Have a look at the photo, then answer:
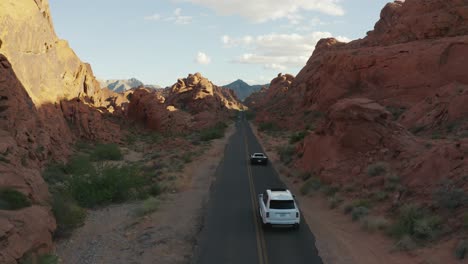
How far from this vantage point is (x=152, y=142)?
57500 millimetres

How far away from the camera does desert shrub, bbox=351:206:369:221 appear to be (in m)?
18.2

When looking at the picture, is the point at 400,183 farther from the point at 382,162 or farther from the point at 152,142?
the point at 152,142

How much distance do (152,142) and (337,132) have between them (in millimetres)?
35273

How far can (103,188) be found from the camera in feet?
74.6

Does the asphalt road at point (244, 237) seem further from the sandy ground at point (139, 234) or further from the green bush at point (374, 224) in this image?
the green bush at point (374, 224)

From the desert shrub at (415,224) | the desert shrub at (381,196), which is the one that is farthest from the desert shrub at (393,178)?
the desert shrub at (415,224)

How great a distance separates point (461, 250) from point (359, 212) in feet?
20.7

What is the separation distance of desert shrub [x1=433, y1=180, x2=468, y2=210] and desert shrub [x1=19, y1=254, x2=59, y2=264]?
14352 mm

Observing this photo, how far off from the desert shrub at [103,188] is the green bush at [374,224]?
1333 cm

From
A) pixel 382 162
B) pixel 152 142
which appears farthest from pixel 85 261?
pixel 152 142

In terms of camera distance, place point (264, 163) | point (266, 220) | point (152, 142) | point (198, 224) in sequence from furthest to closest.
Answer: point (152, 142), point (264, 163), point (198, 224), point (266, 220)

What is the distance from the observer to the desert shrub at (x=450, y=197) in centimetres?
1517

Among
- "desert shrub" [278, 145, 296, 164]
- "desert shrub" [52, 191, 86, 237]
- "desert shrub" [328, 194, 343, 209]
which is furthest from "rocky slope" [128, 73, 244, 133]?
"desert shrub" [52, 191, 86, 237]

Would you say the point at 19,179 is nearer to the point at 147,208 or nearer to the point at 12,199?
the point at 12,199
